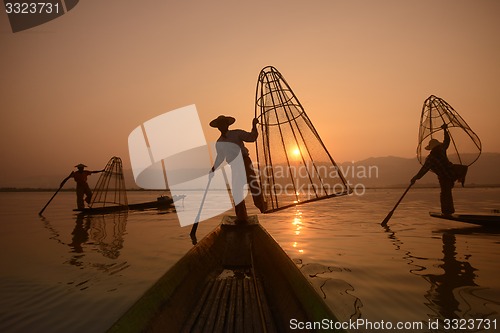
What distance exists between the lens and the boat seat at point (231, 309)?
2.74 meters

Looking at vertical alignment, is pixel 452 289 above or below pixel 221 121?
below

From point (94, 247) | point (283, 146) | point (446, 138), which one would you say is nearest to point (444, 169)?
point (446, 138)

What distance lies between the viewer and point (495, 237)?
27.8 feet

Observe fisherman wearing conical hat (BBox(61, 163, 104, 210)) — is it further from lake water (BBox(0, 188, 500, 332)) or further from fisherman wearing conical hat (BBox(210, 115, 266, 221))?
fisherman wearing conical hat (BBox(210, 115, 266, 221))

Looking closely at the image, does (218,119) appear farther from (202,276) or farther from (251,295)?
(251,295)

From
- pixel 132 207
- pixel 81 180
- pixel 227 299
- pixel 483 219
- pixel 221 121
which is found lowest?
pixel 132 207

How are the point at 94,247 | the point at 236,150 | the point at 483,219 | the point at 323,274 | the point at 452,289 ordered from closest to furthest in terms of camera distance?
the point at 452,289 < the point at 323,274 < the point at 236,150 < the point at 94,247 < the point at 483,219

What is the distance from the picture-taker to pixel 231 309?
3.12m

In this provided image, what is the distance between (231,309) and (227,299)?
11.6 inches

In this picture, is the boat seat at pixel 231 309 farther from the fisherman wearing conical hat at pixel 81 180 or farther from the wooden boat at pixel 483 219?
the fisherman wearing conical hat at pixel 81 180

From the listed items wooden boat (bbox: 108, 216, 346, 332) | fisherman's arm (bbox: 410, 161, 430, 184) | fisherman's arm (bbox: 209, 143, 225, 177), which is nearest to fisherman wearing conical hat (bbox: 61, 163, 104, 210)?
fisherman's arm (bbox: 209, 143, 225, 177)

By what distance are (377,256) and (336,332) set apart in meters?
5.48

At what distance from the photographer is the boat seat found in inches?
108

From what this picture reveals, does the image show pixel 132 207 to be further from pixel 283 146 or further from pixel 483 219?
pixel 483 219
